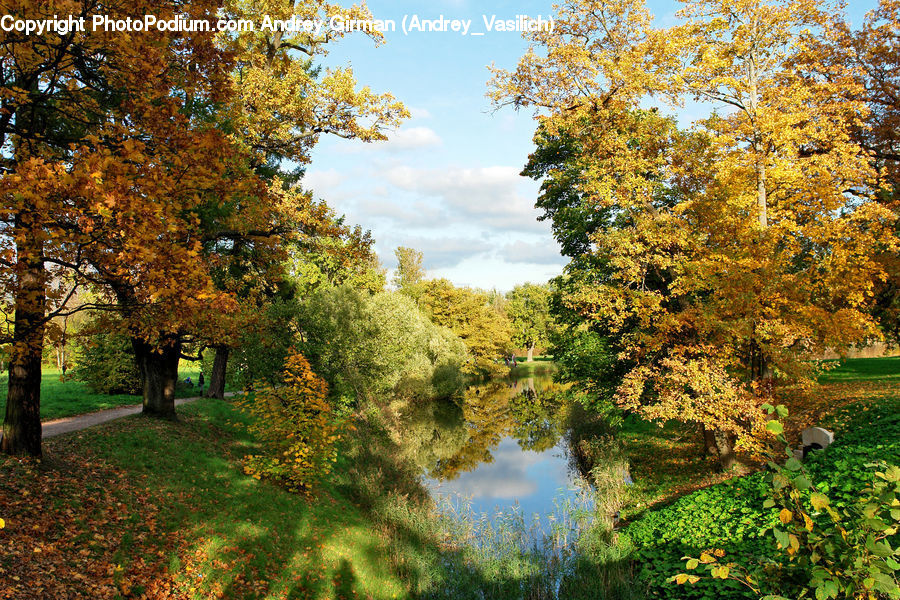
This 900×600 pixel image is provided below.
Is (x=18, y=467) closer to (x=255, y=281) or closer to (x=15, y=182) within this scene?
(x=15, y=182)

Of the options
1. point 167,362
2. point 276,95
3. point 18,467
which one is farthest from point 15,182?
point 167,362

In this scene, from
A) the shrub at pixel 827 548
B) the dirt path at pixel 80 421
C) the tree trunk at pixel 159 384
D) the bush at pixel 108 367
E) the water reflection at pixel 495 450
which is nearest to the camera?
the shrub at pixel 827 548

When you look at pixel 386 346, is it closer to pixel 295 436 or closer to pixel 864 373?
pixel 295 436

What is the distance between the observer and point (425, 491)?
661 inches

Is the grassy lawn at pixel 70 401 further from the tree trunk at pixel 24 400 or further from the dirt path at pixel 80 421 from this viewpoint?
the tree trunk at pixel 24 400

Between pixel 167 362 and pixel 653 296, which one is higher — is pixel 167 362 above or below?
below

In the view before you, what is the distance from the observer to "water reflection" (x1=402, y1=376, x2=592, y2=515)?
18.9 m

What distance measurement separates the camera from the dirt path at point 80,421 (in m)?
14.4

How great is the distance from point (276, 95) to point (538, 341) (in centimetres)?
7259

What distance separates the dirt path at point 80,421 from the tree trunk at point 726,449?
61.0 feet

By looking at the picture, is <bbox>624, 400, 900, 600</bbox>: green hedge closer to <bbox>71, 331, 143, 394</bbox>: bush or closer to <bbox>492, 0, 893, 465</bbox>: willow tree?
<bbox>492, 0, 893, 465</bbox>: willow tree

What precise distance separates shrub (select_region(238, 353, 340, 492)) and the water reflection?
4.88m

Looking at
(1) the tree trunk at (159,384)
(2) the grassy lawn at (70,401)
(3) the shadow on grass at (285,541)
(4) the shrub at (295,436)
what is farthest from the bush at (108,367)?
(4) the shrub at (295,436)

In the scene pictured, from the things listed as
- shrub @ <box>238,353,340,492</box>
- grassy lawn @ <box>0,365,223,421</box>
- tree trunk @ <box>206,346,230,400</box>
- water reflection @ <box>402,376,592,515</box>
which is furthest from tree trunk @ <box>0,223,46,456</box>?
tree trunk @ <box>206,346,230,400</box>
